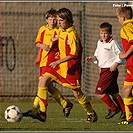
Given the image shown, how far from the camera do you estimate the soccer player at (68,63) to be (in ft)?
35.9

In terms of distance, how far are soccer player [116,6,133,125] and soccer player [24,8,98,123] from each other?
773mm

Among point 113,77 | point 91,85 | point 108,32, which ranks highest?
point 108,32

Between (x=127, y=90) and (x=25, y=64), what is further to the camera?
(x=25, y=64)

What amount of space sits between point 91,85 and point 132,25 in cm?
835

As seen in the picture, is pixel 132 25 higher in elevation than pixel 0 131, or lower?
higher

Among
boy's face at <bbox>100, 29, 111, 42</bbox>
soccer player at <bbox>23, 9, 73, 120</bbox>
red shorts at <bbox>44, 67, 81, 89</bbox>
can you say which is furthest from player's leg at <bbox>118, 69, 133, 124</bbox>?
soccer player at <bbox>23, 9, 73, 120</bbox>

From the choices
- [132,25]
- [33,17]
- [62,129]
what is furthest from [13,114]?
[33,17]

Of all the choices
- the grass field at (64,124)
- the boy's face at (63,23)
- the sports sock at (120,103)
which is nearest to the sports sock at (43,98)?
the grass field at (64,124)

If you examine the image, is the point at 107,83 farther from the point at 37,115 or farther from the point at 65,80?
the point at 37,115

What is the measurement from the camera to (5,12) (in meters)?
18.5

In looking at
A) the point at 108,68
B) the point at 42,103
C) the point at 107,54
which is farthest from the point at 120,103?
the point at 42,103

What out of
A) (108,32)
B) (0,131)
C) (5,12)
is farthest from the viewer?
(5,12)

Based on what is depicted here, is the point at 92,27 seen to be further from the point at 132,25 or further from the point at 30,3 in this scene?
the point at 132,25

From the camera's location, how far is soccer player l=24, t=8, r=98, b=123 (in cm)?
1095
